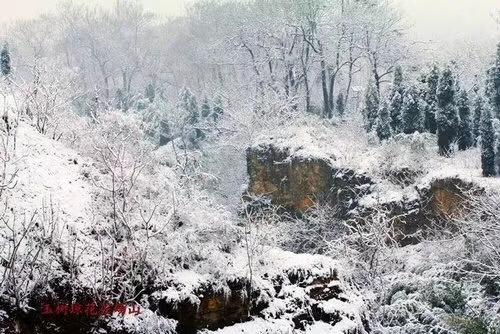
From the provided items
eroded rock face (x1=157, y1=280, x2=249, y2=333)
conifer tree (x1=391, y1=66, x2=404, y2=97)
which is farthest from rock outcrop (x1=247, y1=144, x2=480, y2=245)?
eroded rock face (x1=157, y1=280, x2=249, y2=333)

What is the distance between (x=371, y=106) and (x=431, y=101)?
10.5ft

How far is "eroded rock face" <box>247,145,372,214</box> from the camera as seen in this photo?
2330 centimetres

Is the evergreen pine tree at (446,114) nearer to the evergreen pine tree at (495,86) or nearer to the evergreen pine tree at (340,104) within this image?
the evergreen pine tree at (495,86)

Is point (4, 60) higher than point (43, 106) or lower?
higher

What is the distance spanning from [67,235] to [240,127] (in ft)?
61.1

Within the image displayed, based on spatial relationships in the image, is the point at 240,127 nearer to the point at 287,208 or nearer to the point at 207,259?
the point at 287,208

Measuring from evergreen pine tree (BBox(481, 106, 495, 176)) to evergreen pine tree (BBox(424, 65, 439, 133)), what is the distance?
4.94 m

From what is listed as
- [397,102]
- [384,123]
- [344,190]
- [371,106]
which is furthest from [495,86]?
[344,190]

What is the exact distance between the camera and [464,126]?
22.9 meters

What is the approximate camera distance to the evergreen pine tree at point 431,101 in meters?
24.8

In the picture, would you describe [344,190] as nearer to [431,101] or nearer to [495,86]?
[431,101]

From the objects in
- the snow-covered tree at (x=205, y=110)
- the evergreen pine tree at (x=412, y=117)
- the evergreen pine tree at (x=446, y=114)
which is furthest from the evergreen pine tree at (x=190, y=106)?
the evergreen pine tree at (x=446, y=114)

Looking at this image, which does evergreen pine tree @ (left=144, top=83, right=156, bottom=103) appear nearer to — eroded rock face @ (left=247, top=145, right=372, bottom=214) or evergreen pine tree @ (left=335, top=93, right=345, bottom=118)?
evergreen pine tree @ (left=335, top=93, right=345, bottom=118)

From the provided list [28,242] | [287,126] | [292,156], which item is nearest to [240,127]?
[287,126]
